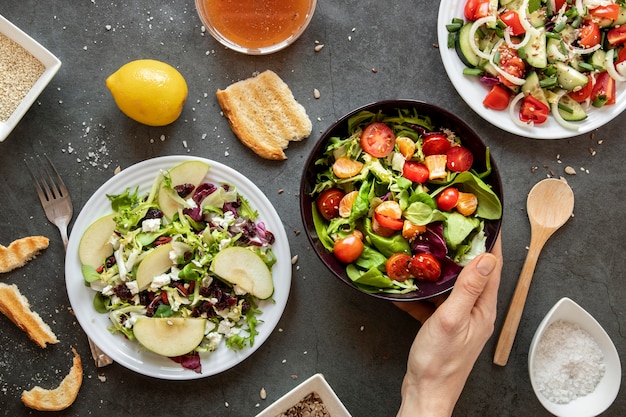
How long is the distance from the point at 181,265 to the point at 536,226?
4.20 feet

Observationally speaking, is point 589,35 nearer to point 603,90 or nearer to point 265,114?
point 603,90

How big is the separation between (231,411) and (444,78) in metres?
1.46

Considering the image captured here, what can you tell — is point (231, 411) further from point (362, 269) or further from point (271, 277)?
point (362, 269)

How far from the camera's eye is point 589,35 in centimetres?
205

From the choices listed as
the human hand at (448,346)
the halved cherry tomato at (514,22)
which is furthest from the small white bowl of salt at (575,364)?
the halved cherry tomato at (514,22)

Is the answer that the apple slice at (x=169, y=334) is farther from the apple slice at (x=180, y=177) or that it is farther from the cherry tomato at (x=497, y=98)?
the cherry tomato at (x=497, y=98)

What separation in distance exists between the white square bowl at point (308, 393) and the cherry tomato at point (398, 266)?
17.8 inches

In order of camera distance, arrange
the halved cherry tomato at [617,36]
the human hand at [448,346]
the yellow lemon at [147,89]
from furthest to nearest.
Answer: the halved cherry tomato at [617,36] < the yellow lemon at [147,89] < the human hand at [448,346]

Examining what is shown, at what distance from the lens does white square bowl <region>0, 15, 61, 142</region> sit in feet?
6.72

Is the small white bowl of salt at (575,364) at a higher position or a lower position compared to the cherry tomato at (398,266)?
lower

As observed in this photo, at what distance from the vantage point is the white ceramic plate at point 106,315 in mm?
2059

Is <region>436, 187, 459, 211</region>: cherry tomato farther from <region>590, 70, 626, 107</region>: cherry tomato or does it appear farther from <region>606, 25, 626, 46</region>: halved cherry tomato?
<region>606, 25, 626, 46</region>: halved cherry tomato

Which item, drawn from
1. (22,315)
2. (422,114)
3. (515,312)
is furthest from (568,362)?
(22,315)

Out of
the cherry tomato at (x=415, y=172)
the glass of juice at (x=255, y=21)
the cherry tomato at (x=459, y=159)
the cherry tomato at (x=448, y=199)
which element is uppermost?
the glass of juice at (x=255, y=21)
